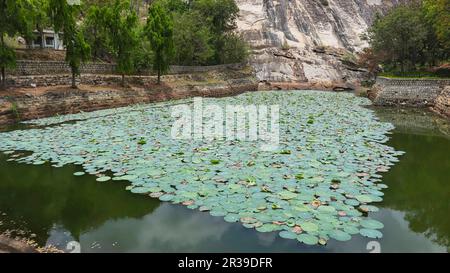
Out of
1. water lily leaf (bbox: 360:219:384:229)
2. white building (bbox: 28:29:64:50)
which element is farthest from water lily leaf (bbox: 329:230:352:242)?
white building (bbox: 28:29:64:50)

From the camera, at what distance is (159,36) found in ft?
93.3

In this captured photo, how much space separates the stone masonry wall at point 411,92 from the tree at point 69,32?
2101 cm

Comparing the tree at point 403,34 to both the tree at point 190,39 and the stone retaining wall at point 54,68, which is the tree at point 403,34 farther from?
the stone retaining wall at point 54,68

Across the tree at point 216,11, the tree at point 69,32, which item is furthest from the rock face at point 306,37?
the tree at point 69,32

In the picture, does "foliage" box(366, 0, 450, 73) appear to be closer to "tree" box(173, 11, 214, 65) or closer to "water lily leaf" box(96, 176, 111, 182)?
"tree" box(173, 11, 214, 65)

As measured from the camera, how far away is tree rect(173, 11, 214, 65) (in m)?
34.5

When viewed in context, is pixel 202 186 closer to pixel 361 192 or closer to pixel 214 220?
pixel 214 220

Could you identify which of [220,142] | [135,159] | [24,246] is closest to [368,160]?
[220,142]

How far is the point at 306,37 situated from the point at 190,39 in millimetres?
26997

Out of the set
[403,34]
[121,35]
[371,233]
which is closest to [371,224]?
[371,233]

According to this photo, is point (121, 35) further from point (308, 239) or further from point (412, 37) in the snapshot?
point (412, 37)

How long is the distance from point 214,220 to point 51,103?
16616 mm

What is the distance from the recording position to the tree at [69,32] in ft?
71.9

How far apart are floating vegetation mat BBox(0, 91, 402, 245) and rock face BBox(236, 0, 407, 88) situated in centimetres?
3382
